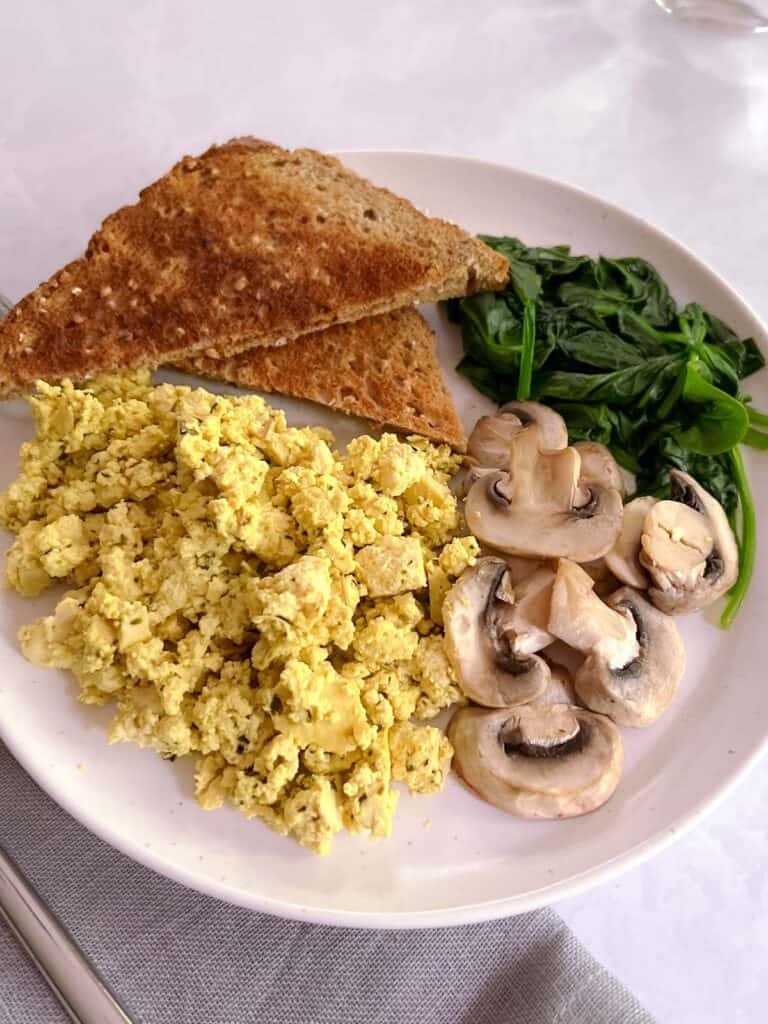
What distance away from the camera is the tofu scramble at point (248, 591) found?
1.78 meters

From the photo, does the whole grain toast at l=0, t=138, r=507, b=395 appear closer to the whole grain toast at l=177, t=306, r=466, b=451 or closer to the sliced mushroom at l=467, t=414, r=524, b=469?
the whole grain toast at l=177, t=306, r=466, b=451

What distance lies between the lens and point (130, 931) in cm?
190

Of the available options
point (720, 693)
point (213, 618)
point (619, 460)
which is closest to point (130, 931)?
point (213, 618)

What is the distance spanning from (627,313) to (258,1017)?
A: 2.08 meters

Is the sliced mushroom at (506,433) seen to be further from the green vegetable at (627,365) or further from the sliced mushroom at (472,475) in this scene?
the green vegetable at (627,365)

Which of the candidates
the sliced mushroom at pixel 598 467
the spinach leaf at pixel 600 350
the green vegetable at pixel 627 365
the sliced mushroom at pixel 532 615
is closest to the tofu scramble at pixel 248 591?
the sliced mushroom at pixel 532 615

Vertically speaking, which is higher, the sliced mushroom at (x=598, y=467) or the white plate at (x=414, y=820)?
the sliced mushroom at (x=598, y=467)

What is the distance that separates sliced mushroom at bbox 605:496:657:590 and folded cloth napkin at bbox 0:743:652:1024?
2.81 feet

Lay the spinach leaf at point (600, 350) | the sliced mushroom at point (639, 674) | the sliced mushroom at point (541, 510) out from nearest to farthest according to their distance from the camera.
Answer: the sliced mushroom at point (639, 674) < the sliced mushroom at point (541, 510) < the spinach leaf at point (600, 350)

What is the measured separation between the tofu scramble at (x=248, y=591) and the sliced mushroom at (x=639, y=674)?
33 cm

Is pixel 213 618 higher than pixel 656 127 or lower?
lower

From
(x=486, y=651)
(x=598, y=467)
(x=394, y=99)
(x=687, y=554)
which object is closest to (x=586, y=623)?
(x=486, y=651)

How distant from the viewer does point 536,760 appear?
1906mm

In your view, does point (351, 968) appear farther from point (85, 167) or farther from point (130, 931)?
point (85, 167)
